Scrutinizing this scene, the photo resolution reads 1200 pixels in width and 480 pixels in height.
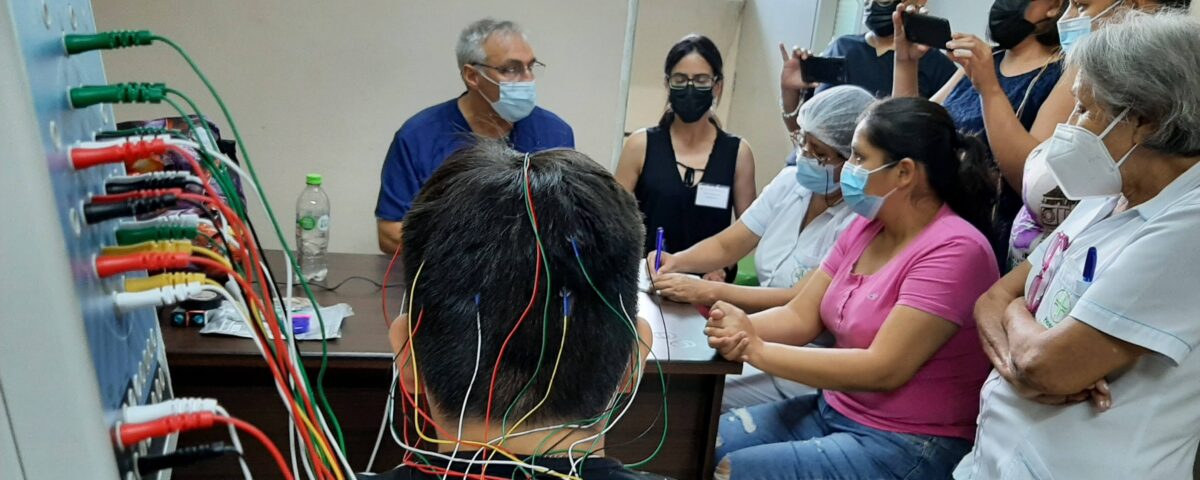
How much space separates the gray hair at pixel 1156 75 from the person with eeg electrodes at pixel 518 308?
36.4 inches

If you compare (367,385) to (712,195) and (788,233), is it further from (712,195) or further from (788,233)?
(712,195)

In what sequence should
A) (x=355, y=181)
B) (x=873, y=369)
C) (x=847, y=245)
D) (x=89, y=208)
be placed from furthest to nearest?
1. (x=355, y=181)
2. (x=847, y=245)
3. (x=873, y=369)
4. (x=89, y=208)

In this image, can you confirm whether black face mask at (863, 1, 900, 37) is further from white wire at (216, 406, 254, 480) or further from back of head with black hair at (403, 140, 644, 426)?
white wire at (216, 406, 254, 480)

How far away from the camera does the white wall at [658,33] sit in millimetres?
4035

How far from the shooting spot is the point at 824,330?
1927 millimetres

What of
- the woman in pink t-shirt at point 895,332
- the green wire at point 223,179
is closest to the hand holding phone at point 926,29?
the woman in pink t-shirt at point 895,332

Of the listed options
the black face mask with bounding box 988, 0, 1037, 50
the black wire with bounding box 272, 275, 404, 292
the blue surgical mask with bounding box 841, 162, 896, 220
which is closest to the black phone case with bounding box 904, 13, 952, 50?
the black face mask with bounding box 988, 0, 1037, 50

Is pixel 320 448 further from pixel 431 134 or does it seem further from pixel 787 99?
pixel 787 99

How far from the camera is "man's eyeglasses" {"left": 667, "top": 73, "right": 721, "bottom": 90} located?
2.64 m

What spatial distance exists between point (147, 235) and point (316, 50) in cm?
278

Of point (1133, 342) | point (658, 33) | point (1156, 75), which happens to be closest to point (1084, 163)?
point (1156, 75)

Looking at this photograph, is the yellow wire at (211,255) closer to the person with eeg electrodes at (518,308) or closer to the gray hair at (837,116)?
the person with eeg electrodes at (518,308)

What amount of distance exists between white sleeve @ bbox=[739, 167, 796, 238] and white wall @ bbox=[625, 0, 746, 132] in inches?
67.2

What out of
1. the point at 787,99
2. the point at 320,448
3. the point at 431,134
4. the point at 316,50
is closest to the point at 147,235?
the point at 320,448
